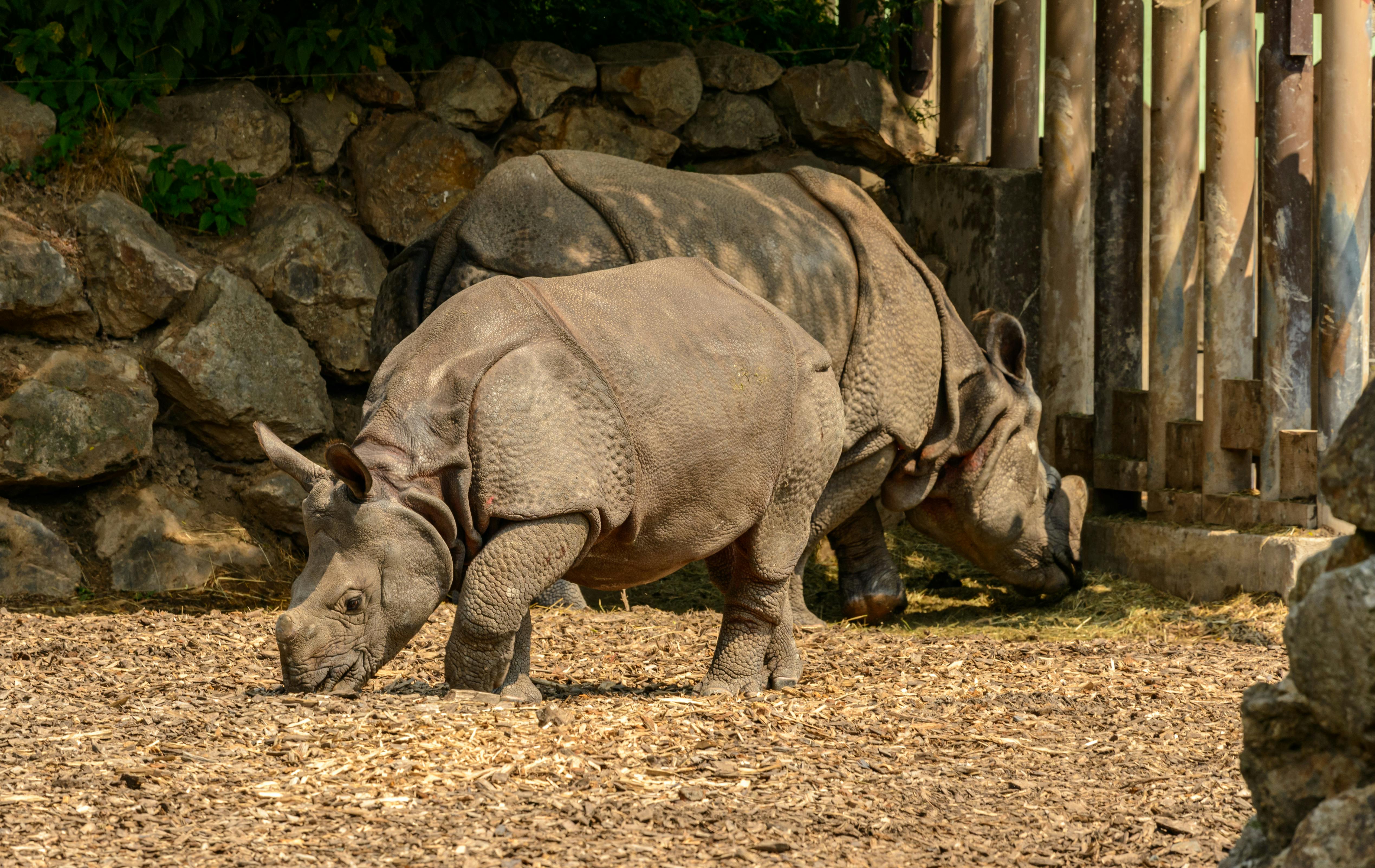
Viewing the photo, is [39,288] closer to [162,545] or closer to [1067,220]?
[162,545]

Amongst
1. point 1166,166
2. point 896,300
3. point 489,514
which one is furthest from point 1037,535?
point 489,514

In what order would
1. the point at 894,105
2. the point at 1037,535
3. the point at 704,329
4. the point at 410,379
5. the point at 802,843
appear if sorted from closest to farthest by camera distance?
the point at 802,843, the point at 410,379, the point at 704,329, the point at 1037,535, the point at 894,105

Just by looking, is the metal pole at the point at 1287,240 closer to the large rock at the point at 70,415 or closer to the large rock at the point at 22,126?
the large rock at the point at 70,415

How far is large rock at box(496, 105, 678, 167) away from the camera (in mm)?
8016

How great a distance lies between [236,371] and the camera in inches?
288

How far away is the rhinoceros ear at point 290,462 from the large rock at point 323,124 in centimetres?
393

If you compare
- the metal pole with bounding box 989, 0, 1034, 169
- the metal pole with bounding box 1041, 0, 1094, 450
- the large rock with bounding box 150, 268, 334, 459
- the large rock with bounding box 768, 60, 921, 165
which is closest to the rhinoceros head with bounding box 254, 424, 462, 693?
the large rock with bounding box 150, 268, 334, 459

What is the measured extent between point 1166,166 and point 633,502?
4.28m

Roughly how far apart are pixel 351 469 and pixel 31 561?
139 inches

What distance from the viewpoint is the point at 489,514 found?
4.00 metres

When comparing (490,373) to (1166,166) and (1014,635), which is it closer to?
(1014,635)

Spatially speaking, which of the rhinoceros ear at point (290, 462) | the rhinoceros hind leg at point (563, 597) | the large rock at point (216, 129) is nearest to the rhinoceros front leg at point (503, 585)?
the rhinoceros ear at point (290, 462)

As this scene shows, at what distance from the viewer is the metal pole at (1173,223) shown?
291 inches

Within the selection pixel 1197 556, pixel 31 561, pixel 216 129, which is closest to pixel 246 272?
pixel 216 129
